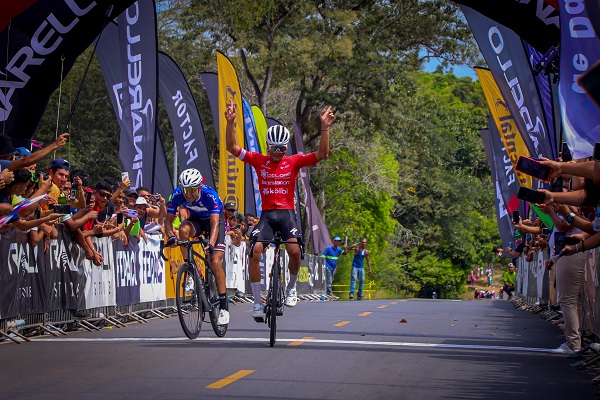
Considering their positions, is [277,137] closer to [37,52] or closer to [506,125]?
[37,52]

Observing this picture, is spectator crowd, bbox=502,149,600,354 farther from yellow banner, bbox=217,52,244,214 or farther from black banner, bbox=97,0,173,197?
yellow banner, bbox=217,52,244,214

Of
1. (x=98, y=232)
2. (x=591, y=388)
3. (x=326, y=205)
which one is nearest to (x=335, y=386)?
(x=591, y=388)

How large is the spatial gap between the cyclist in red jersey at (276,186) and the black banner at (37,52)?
3791 mm

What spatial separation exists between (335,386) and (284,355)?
2.52 m

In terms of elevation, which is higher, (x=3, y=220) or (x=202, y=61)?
(x=202, y=61)

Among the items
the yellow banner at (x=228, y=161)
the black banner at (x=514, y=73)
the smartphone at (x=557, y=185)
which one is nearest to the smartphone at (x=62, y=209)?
the smartphone at (x=557, y=185)

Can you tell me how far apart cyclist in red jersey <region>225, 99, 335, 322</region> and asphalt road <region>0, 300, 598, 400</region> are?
2.94ft

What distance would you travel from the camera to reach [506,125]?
23781 millimetres

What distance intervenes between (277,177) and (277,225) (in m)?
0.59

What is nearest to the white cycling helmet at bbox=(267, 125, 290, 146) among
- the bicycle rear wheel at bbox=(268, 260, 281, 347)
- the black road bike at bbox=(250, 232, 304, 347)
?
the black road bike at bbox=(250, 232, 304, 347)

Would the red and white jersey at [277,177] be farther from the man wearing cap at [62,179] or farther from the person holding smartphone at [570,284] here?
the man wearing cap at [62,179]

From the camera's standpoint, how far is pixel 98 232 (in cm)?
1638

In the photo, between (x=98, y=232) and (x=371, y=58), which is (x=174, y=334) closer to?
(x=98, y=232)

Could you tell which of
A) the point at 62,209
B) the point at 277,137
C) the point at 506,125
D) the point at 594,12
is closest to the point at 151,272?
the point at 62,209
